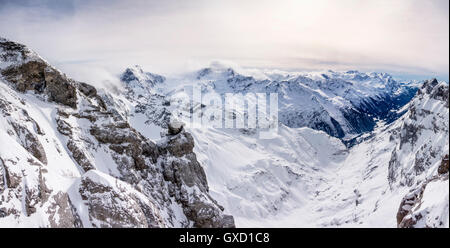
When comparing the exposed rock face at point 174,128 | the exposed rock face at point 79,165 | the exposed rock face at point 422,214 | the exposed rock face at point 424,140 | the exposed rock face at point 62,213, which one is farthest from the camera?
the exposed rock face at point 424,140

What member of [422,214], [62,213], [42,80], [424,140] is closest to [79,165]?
[62,213]

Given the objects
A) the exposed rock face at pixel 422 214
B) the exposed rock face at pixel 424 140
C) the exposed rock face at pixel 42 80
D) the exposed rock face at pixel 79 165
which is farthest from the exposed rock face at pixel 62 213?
the exposed rock face at pixel 424 140

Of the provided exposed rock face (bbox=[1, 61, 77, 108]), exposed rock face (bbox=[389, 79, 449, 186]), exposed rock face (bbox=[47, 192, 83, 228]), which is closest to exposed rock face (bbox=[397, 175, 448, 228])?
exposed rock face (bbox=[47, 192, 83, 228])

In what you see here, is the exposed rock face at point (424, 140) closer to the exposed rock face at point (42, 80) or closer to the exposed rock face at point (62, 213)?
the exposed rock face at point (42, 80)

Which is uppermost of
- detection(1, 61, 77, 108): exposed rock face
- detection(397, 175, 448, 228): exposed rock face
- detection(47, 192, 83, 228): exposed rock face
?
detection(1, 61, 77, 108): exposed rock face

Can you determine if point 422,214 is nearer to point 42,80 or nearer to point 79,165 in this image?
point 79,165

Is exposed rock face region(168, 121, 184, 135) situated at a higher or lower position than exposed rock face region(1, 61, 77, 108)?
lower

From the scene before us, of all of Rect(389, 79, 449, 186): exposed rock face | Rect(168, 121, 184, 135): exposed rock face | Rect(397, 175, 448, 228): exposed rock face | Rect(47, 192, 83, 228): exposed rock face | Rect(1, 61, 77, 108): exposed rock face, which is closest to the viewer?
Rect(397, 175, 448, 228): exposed rock face

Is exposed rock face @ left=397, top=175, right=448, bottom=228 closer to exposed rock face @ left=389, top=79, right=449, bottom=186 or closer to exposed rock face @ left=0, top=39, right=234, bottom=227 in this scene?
exposed rock face @ left=0, top=39, right=234, bottom=227

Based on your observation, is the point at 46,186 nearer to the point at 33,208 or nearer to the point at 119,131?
the point at 33,208

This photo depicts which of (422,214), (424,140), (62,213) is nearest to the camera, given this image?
(422,214)

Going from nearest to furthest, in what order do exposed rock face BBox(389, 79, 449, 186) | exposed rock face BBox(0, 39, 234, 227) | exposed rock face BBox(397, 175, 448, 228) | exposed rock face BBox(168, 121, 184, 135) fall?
exposed rock face BBox(397, 175, 448, 228) → exposed rock face BBox(0, 39, 234, 227) → exposed rock face BBox(168, 121, 184, 135) → exposed rock face BBox(389, 79, 449, 186)
